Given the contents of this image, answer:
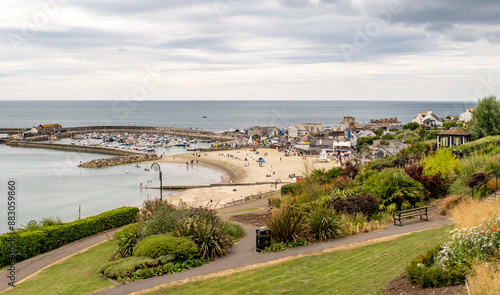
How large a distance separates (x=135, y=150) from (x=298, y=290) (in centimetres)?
9305

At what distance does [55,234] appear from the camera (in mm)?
20906

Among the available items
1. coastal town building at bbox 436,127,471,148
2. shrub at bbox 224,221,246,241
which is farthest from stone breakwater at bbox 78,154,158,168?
shrub at bbox 224,221,246,241

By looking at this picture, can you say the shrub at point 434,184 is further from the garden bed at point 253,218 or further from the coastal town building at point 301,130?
the coastal town building at point 301,130

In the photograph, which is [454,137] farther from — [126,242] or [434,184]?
[126,242]

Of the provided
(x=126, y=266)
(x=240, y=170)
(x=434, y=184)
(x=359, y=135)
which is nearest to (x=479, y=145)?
(x=434, y=184)

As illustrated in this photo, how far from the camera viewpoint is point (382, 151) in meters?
61.3

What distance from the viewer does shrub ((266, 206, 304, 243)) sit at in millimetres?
16062

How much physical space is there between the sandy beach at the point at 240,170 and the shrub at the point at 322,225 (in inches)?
677

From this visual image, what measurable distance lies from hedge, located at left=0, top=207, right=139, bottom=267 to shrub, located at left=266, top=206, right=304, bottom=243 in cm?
1096

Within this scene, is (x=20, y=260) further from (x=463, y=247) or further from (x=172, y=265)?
(x=463, y=247)

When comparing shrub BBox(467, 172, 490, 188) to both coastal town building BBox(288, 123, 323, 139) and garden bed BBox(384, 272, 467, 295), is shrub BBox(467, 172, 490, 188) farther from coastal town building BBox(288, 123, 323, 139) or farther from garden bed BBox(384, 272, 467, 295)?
coastal town building BBox(288, 123, 323, 139)

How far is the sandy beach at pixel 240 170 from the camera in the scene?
150 feet

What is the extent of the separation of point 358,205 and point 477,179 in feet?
18.4

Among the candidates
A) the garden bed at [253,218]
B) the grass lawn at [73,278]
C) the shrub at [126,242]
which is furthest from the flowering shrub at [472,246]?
the garden bed at [253,218]
